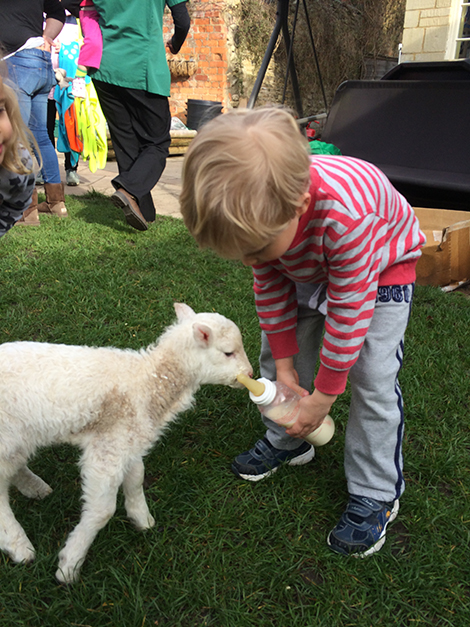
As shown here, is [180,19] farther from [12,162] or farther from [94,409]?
[94,409]

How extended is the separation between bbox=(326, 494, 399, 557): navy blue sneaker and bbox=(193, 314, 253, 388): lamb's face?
0.68 metres

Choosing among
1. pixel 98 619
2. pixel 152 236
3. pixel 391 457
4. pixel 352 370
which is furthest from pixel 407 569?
pixel 152 236

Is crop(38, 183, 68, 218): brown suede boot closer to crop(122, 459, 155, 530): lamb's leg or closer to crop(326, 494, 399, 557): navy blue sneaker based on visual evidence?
crop(122, 459, 155, 530): lamb's leg

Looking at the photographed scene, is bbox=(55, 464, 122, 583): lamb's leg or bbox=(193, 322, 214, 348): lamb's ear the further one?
bbox=(193, 322, 214, 348): lamb's ear

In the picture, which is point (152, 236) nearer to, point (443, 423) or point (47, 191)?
point (47, 191)

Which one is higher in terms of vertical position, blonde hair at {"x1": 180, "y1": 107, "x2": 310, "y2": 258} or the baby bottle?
blonde hair at {"x1": 180, "y1": 107, "x2": 310, "y2": 258}

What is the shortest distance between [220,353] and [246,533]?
0.74 metres

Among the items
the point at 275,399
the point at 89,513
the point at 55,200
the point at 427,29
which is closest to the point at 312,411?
the point at 275,399

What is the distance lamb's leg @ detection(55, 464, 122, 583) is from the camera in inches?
68.2

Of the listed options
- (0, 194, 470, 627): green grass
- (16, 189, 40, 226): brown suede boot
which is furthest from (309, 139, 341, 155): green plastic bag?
(16, 189, 40, 226): brown suede boot

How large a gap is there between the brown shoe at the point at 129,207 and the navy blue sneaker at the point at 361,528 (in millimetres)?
3713

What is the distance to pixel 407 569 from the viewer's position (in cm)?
190

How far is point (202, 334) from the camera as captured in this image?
1.92 m

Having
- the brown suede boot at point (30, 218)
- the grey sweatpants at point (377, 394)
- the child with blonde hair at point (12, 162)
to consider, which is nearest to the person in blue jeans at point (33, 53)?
the brown suede boot at point (30, 218)
